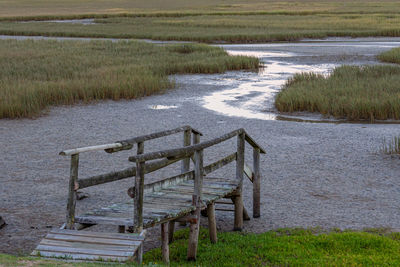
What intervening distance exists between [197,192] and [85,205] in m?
2.88

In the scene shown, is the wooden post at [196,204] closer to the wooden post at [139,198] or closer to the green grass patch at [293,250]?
the green grass patch at [293,250]

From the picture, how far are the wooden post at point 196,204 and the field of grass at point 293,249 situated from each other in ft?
0.49

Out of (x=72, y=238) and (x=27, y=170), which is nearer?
(x=72, y=238)

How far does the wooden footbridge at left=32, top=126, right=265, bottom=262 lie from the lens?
5.87 meters

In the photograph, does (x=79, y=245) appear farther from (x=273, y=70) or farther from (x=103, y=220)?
(x=273, y=70)

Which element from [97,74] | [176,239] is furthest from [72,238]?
[97,74]

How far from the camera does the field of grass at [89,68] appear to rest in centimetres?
2010

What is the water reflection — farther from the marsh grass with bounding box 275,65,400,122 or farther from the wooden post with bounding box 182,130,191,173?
the wooden post with bounding box 182,130,191,173

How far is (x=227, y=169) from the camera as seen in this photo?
1160 cm

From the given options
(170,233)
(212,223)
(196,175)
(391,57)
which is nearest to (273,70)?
(391,57)

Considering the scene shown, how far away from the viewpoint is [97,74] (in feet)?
81.1

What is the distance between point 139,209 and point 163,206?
34.6 inches

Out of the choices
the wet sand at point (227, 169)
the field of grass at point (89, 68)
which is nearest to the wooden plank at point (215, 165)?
the wet sand at point (227, 169)

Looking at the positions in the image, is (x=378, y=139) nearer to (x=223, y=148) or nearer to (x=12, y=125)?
(x=223, y=148)
